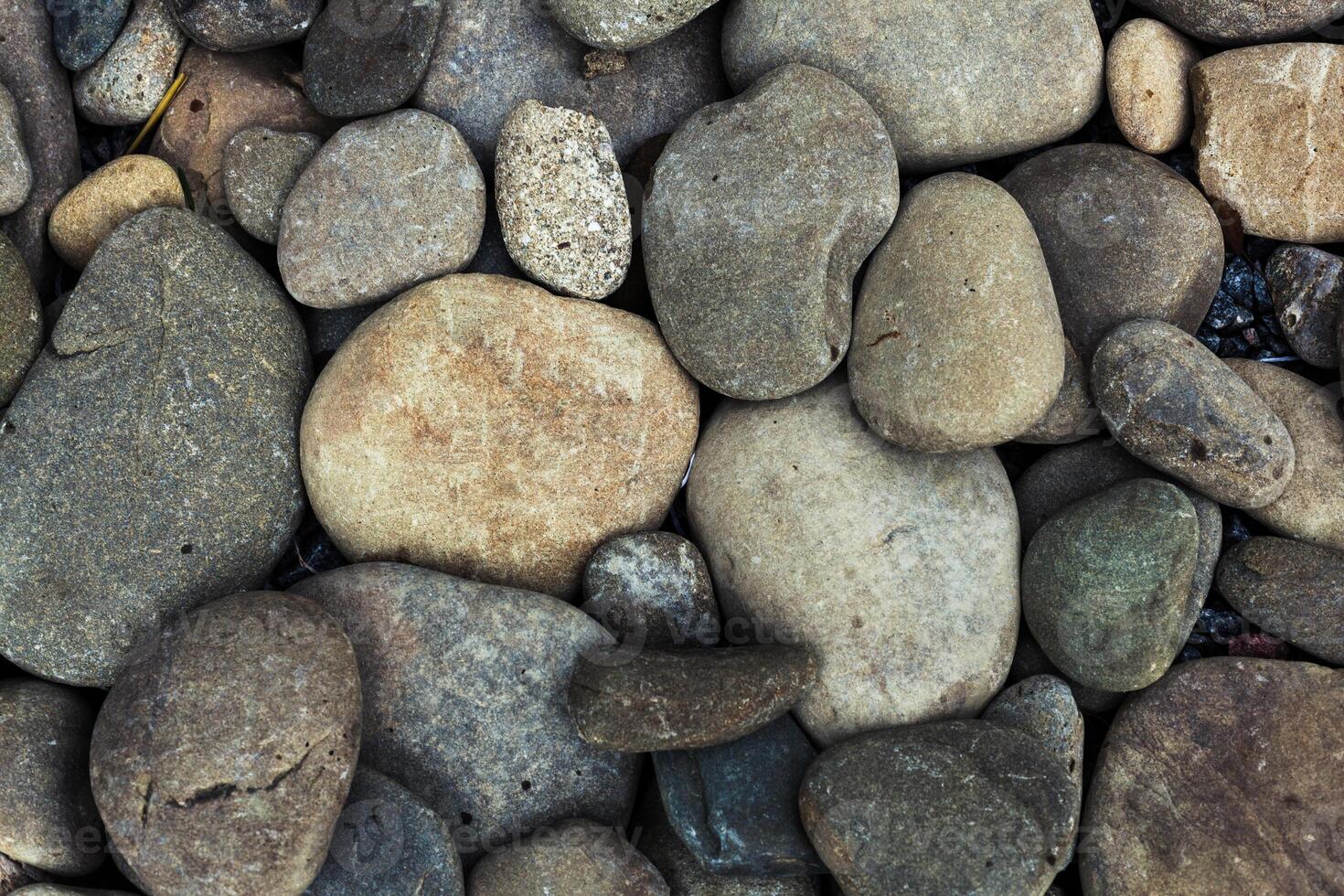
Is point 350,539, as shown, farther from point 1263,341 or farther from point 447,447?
point 1263,341

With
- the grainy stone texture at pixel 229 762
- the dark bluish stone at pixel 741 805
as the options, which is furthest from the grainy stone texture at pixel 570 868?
the grainy stone texture at pixel 229 762

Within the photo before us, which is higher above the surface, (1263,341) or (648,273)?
(648,273)

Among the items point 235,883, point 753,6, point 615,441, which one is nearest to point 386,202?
point 615,441

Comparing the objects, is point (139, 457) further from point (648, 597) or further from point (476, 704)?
point (648, 597)

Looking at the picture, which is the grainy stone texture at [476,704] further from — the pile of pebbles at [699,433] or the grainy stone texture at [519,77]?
the grainy stone texture at [519,77]

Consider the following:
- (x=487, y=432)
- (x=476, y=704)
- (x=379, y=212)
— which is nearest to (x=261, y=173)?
(x=379, y=212)

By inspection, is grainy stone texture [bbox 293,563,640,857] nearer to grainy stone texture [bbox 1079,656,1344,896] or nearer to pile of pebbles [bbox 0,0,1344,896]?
pile of pebbles [bbox 0,0,1344,896]
